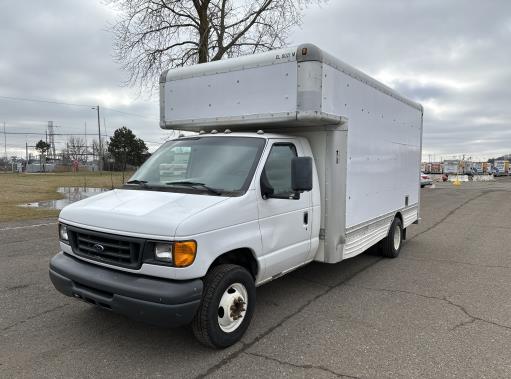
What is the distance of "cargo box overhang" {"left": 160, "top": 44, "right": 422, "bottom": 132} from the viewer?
4.59 meters

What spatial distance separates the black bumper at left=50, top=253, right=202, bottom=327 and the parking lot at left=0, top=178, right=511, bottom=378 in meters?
0.50

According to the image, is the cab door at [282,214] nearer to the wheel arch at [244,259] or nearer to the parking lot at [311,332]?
the wheel arch at [244,259]

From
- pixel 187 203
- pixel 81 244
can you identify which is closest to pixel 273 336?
pixel 187 203

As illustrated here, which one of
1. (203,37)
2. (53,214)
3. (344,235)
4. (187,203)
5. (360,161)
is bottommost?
(53,214)

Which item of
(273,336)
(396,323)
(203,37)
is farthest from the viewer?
(203,37)

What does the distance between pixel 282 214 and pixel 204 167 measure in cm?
98

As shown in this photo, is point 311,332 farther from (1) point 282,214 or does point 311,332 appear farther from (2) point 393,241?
(2) point 393,241

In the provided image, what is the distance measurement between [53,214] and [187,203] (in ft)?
37.0

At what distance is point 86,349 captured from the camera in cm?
377

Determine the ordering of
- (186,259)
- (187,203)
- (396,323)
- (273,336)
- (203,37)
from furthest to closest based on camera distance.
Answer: (203,37), (396,323), (273,336), (187,203), (186,259)

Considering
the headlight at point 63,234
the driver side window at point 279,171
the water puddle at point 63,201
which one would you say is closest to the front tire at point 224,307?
the driver side window at point 279,171

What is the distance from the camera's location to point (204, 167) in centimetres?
436

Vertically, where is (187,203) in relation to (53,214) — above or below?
above

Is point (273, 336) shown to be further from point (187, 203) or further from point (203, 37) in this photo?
point (203, 37)
